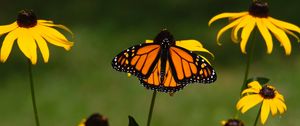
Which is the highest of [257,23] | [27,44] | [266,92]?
[257,23]

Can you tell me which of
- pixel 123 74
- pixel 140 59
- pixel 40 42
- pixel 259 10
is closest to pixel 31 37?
pixel 40 42

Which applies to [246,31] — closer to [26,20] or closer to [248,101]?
[248,101]

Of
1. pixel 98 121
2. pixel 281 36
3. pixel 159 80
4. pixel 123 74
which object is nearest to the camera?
pixel 98 121

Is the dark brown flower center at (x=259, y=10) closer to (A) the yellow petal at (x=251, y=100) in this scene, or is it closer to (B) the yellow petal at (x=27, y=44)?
(A) the yellow petal at (x=251, y=100)

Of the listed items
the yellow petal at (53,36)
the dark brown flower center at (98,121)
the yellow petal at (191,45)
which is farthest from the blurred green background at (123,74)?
the dark brown flower center at (98,121)

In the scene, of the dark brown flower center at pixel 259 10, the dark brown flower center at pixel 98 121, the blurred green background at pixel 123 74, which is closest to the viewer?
the dark brown flower center at pixel 98 121
